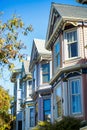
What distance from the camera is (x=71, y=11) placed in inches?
978

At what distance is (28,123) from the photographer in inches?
1484

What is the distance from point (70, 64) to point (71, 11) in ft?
15.4

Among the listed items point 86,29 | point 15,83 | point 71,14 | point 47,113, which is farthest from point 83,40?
point 15,83

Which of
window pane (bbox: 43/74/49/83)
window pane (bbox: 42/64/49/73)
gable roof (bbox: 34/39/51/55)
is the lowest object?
window pane (bbox: 43/74/49/83)

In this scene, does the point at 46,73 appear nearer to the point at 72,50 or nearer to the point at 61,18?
the point at 72,50

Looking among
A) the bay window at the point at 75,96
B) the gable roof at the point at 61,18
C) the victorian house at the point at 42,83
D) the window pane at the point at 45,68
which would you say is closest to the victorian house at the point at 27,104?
the victorian house at the point at 42,83

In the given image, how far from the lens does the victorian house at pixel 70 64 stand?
70.3 feet

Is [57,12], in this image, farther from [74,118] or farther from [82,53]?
[74,118]

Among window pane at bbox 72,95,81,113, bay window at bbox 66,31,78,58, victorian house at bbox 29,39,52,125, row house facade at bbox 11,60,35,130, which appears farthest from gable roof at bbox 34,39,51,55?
window pane at bbox 72,95,81,113

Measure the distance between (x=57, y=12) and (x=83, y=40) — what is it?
154 inches

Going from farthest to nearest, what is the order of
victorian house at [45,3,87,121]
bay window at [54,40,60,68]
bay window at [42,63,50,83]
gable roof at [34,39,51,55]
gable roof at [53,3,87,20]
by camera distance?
gable roof at [34,39,51,55] → bay window at [42,63,50,83] → bay window at [54,40,60,68] → gable roof at [53,3,87,20] → victorian house at [45,3,87,121]

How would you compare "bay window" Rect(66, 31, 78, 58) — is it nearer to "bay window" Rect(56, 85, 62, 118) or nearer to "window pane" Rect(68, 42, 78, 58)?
"window pane" Rect(68, 42, 78, 58)

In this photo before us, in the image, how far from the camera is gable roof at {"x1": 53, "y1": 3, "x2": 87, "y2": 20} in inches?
920

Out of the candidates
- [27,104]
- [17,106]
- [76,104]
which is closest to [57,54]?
[76,104]
